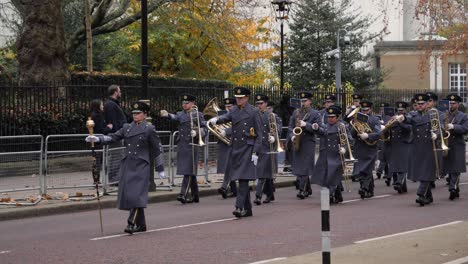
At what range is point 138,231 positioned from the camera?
1408cm

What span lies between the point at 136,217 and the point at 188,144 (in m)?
5.18

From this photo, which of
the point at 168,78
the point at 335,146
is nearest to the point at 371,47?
the point at 168,78

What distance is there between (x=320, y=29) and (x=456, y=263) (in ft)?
121

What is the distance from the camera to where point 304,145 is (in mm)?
19891

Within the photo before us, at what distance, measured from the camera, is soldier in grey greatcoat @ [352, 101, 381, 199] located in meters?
19.7

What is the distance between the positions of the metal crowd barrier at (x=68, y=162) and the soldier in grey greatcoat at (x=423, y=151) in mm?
5931

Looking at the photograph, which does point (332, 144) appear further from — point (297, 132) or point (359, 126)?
point (359, 126)

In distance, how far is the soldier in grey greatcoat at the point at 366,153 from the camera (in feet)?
64.5

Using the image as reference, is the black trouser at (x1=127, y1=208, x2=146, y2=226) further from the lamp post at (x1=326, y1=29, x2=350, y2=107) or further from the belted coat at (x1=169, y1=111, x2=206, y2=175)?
the lamp post at (x1=326, y1=29, x2=350, y2=107)

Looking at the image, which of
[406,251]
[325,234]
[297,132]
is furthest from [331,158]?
[325,234]

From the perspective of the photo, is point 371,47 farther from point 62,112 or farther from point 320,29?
point 62,112

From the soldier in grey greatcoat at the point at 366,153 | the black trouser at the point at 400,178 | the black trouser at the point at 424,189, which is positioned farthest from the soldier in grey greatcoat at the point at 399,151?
the black trouser at the point at 424,189

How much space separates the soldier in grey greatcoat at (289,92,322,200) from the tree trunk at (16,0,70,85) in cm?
803

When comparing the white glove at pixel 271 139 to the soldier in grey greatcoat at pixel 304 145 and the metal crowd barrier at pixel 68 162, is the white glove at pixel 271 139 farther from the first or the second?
the metal crowd barrier at pixel 68 162
